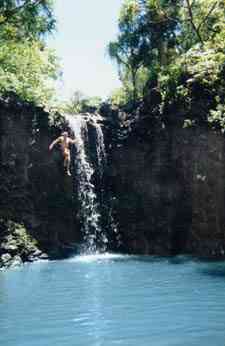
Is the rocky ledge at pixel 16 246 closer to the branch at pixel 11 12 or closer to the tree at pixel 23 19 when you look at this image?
the tree at pixel 23 19

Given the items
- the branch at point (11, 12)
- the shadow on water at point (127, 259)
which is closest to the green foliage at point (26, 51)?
the branch at point (11, 12)

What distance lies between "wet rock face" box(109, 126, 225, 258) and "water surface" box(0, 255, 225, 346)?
5.88 m

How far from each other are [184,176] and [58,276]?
10180mm

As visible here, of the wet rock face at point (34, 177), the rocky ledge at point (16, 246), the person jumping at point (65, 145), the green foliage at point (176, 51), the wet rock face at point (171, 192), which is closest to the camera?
the green foliage at point (176, 51)

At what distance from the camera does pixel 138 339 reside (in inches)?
323

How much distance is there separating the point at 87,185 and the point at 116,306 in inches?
616

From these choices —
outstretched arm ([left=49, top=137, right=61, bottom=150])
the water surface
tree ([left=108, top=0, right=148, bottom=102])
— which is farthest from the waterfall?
tree ([left=108, top=0, right=148, bottom=102])

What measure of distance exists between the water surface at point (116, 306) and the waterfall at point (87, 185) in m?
6.87

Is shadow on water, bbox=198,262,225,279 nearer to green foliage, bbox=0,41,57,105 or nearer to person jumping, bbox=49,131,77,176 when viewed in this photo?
person jumping, bbox=49,131,77,176

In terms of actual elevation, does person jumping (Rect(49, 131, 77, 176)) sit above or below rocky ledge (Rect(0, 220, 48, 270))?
above

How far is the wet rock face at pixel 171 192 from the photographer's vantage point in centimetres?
2380

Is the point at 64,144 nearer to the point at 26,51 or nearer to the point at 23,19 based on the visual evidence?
the point at 26,51

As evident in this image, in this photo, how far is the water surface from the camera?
842cm

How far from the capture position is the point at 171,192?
2538cm
